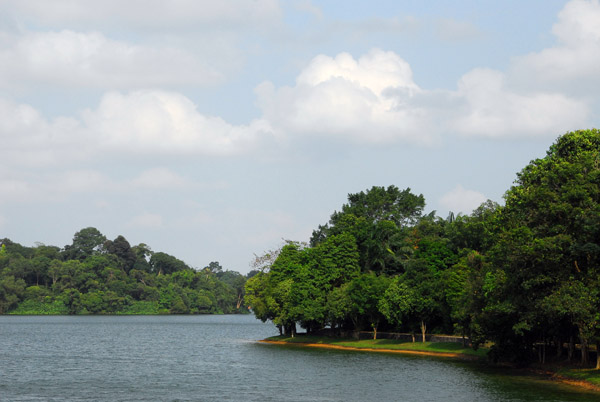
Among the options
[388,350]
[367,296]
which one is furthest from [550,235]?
[367,296]

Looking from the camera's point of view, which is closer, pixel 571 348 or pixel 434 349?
pixel 571 348

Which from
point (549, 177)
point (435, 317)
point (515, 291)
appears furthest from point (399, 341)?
point (549, 177)

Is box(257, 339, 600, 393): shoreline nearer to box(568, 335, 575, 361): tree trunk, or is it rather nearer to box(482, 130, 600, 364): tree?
box(568, 335, 575, 361): tree trunk

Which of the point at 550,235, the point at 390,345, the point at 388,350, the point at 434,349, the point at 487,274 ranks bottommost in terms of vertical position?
the point at 388,350

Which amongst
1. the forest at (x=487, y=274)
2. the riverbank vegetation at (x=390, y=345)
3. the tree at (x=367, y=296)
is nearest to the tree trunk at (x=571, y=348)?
the forest at (x=487, y=274)

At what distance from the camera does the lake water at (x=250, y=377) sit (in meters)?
55.2

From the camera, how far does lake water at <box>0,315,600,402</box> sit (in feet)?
181

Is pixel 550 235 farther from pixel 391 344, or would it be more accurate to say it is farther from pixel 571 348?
pixel 391 344

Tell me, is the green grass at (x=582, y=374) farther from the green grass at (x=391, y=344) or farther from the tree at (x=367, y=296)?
the tree at (x=367, y=296)

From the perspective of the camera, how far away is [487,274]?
234 feet

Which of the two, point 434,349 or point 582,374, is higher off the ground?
point 582,374

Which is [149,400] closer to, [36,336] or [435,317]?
[435,317]

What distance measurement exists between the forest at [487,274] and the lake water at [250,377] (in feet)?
20.8

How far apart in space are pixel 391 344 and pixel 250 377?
1419 inches
